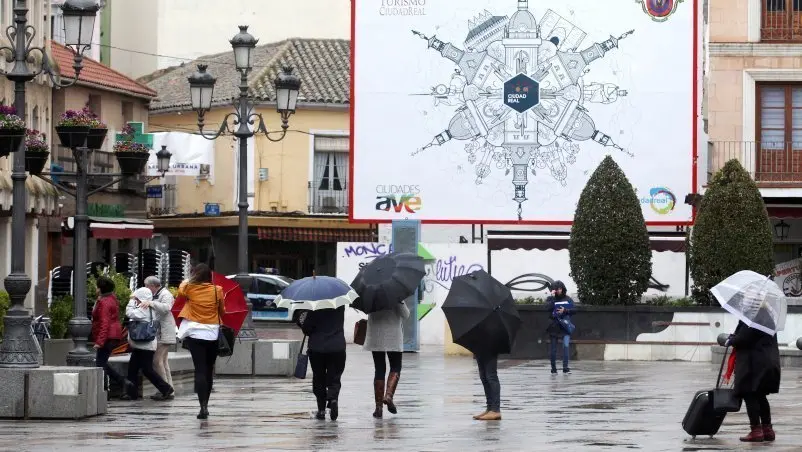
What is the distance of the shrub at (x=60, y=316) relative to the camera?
2516 centimetres

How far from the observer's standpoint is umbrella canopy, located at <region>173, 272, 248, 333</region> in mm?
18312

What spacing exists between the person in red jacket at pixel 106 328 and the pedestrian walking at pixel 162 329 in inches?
18.5

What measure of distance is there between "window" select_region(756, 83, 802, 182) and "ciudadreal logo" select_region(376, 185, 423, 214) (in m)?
7.72

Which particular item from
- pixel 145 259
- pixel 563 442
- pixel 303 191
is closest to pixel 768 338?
pixel 563 442

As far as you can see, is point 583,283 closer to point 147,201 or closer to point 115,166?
point 115,166

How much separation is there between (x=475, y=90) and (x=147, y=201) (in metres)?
17.4

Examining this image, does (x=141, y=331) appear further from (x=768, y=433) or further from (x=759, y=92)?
(x=759, y=92)

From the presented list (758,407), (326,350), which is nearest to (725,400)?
(758,407)

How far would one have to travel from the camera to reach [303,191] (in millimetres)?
53344

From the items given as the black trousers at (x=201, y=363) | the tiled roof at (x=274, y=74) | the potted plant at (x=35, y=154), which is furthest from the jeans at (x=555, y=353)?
the tiled roof at (x=274, y=74)

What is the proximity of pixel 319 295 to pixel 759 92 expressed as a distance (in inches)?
837

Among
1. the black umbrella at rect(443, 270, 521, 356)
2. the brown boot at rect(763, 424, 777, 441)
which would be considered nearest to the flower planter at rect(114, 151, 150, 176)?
the black umbrella at rect(443, 270, 521, 356)

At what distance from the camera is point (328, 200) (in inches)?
2105

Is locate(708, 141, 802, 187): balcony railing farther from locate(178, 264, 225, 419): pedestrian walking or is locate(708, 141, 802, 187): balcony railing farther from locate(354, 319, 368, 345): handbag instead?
locate(178, 264, 225, 419): pedestrian walking
